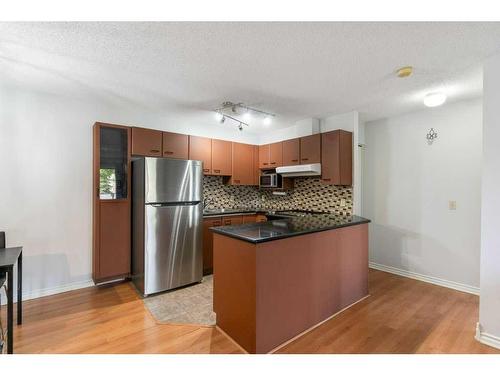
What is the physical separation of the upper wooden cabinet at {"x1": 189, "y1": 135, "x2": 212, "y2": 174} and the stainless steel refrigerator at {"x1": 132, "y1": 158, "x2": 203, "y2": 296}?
49 centimetres

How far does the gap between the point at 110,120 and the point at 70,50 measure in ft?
4.76

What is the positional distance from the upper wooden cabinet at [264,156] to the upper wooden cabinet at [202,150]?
103cm

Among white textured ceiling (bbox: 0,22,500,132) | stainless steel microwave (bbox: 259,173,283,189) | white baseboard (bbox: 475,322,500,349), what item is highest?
white textured ceiling (bbox: 0,22,500,132)

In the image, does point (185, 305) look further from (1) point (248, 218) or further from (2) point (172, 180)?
(1) point (248, 218)

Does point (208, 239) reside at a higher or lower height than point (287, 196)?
lower

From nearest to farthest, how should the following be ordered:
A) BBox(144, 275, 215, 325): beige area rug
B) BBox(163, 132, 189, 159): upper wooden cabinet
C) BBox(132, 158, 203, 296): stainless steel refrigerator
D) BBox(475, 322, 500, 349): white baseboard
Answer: BBox(475, 322, 500, 349): white baseboard, BBox(144, 275, 215, 325): beige area rug, BBox(132, 158, 203, 296): stainless steel refrigerator, BBox(163, 132, 189, 159): upper wooden cabinet

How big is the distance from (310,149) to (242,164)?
1.25 meters

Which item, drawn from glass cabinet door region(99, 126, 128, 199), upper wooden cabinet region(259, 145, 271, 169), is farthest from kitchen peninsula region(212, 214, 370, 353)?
upper wooden cabinet region(259, 145, 271, 169)

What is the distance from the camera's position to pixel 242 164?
14.2 feet

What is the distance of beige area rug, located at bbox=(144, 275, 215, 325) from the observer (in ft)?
7.57

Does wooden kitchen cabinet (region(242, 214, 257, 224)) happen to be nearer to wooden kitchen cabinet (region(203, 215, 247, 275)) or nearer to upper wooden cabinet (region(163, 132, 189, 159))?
wooden kitchen cabinet (region(203, 215, 247, 275))

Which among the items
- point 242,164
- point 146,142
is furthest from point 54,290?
point 242,164
